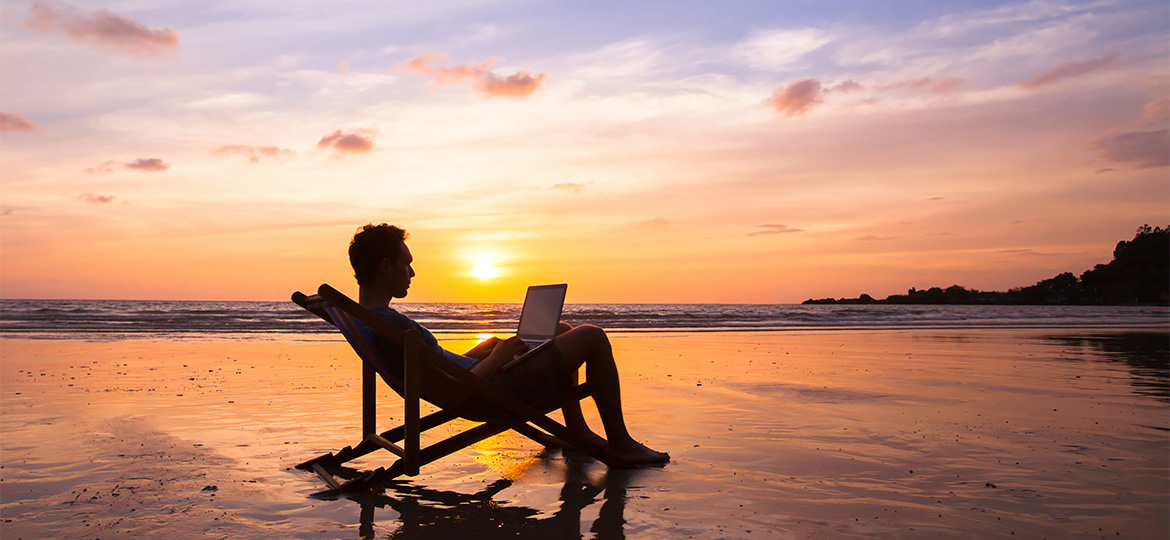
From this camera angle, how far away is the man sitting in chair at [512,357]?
4.10 metres

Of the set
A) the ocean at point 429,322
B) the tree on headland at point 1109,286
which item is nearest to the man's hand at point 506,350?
the ocean at point 429,322

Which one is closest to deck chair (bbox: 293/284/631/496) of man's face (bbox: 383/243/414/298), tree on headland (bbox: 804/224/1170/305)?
man's face (bbox: 383/243/414/298)

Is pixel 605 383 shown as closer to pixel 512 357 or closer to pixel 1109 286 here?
pixel 512 357

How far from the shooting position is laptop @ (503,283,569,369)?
14.4 feet

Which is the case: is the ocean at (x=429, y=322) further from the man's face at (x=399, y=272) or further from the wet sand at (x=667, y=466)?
the man's face at (x=399, y=272)

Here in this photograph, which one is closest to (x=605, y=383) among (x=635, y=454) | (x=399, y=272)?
(x=635, y=454)

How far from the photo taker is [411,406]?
12.4 ft

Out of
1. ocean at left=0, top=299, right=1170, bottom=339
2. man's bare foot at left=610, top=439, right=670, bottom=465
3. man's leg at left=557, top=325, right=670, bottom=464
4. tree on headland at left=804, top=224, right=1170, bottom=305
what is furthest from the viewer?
tree on headland at left=804, top=224, right=1170, bottom=305

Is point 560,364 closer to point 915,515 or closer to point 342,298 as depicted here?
point 342,298

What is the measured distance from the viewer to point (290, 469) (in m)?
4.63

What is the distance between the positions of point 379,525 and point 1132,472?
14.6 feet

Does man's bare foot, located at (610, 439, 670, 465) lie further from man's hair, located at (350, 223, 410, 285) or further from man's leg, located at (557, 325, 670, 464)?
man's hair, located at (350, 223, 410, 285)

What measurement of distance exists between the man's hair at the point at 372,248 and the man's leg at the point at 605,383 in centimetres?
116

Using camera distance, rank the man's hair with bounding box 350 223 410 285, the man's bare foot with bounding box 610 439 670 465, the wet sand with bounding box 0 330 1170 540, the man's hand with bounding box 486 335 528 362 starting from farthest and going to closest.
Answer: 1. the man's bare foot with bounding box 610 439 670 465
2. the man's hand with bounding box 486 335 528 362
3. the man's hair with bounding box 350 223 410 285
4. the wet sand with bounding box 0 330 1170 540
